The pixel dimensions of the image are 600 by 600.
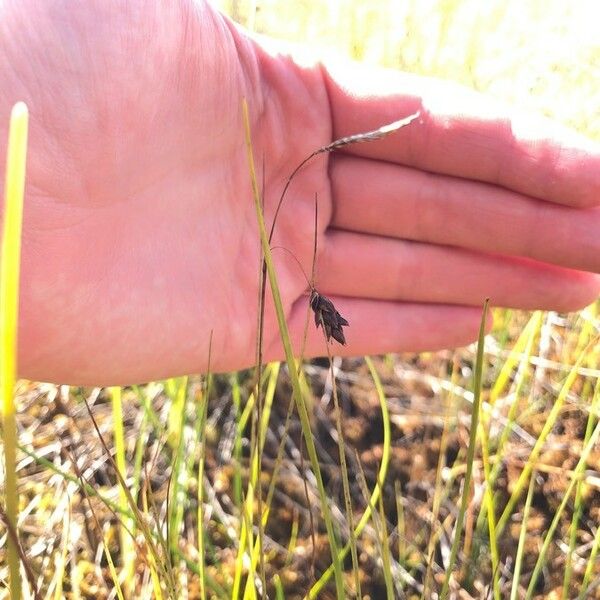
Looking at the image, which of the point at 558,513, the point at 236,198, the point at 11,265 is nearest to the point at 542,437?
the point at 558,513

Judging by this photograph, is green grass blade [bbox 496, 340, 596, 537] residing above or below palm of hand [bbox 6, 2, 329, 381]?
below

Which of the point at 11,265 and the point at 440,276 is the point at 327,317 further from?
the point at 440,276

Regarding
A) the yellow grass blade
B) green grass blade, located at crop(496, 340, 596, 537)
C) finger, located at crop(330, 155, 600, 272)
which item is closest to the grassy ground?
green grass blade, located at crop(496, 340, 596, 537)

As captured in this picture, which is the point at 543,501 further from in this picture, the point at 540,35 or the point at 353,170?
the point at 540,35

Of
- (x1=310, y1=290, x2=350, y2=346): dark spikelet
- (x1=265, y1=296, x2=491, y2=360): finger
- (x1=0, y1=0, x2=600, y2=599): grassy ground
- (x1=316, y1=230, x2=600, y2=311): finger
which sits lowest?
(x1=0, y1=0, x2=600, y2=599): grassy ground

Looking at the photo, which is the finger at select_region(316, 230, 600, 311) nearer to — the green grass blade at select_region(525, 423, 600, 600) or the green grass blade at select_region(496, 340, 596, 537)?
the green grass blade at select_region(496, 340, 596, 537)

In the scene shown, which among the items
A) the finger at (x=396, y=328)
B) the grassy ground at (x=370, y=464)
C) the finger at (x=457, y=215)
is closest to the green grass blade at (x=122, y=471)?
the grassy ground at (x=370, y=464)
